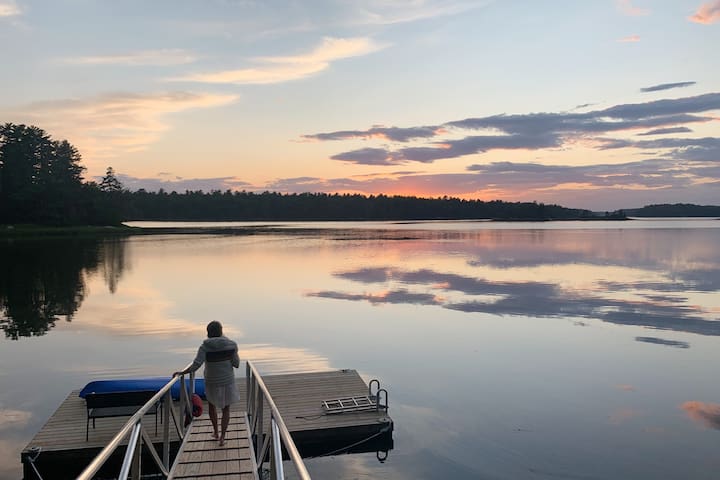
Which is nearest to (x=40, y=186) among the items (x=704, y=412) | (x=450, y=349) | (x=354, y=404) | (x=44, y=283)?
(x=44, y=283)

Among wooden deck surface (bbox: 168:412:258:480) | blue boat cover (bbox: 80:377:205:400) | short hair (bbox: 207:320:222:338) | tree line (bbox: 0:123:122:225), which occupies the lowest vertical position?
blue boat cover (bbox: 80:377:205:400)

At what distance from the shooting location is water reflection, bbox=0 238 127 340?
1030 inches

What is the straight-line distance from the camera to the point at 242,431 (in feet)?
30.6

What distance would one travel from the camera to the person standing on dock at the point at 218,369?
8.70 m

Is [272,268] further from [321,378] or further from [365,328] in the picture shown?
[321,378]

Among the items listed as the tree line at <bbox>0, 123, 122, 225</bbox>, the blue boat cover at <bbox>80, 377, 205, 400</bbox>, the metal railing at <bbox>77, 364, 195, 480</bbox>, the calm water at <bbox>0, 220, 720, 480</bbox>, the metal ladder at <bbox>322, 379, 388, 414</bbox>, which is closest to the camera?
the metal railing at <bbox>77, 364, 195, 480</bbox>

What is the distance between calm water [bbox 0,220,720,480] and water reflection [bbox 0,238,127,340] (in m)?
0.24

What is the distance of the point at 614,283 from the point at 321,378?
29.0 metres

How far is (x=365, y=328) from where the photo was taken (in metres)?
24.4

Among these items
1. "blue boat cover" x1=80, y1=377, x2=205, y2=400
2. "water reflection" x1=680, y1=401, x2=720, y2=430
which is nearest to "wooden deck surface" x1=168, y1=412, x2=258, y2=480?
"blue boat cover" x1=80, y1=377, x2=205, y2=400

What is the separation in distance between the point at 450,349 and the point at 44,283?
99.9 ft

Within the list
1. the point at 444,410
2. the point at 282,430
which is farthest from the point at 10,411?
the point at 282,430

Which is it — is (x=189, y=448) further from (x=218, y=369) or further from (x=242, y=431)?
(x=218, y=369)

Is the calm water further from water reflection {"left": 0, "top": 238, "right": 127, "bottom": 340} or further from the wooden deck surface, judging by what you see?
the wooden deck surface
